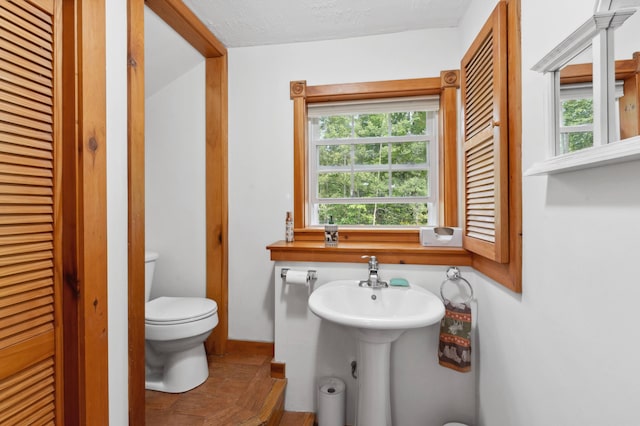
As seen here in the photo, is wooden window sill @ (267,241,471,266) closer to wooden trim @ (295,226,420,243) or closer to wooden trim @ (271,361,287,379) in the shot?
wooden trim @ (295,226,420,243)

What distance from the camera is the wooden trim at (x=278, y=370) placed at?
66.8 inches

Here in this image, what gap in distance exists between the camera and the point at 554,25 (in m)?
0.89

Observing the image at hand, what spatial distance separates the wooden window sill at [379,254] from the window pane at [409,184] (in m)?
0.42

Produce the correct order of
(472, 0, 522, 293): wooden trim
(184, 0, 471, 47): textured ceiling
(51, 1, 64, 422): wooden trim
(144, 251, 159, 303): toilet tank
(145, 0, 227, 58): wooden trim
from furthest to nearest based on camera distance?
(144, 251, 159, 303): toilet tank, (184, 0, 471, 47): textured ceiling, (145, 0, 227, 58): wooden trim, (472, 0, 522, 293): wooden trim, (51, 1, 64, 422): wooden trim

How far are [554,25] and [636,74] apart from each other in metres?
0.43

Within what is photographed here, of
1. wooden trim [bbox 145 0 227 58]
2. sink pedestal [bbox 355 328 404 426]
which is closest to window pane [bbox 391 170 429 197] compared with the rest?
sink pedestal [bbox 355 328 404 426]

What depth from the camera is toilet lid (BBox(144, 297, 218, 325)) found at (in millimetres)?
1585

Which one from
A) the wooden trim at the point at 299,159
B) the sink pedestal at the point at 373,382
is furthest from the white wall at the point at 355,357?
the wooden trim at the point at 299,159

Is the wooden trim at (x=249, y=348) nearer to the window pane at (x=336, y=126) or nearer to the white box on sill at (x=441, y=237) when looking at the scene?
the white box on sill at (x=441, y=237)

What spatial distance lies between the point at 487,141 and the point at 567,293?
0.74 meters

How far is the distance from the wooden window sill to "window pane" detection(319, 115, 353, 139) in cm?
83

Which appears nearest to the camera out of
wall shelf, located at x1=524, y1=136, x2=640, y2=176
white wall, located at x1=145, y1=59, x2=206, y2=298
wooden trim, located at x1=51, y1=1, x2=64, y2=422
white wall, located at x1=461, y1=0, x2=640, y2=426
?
wall shelf, located at x1=524, y1=136, x2=640, y2=176

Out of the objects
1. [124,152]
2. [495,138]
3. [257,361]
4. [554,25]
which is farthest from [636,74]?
[257,361]

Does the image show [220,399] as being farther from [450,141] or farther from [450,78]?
[450,78]
